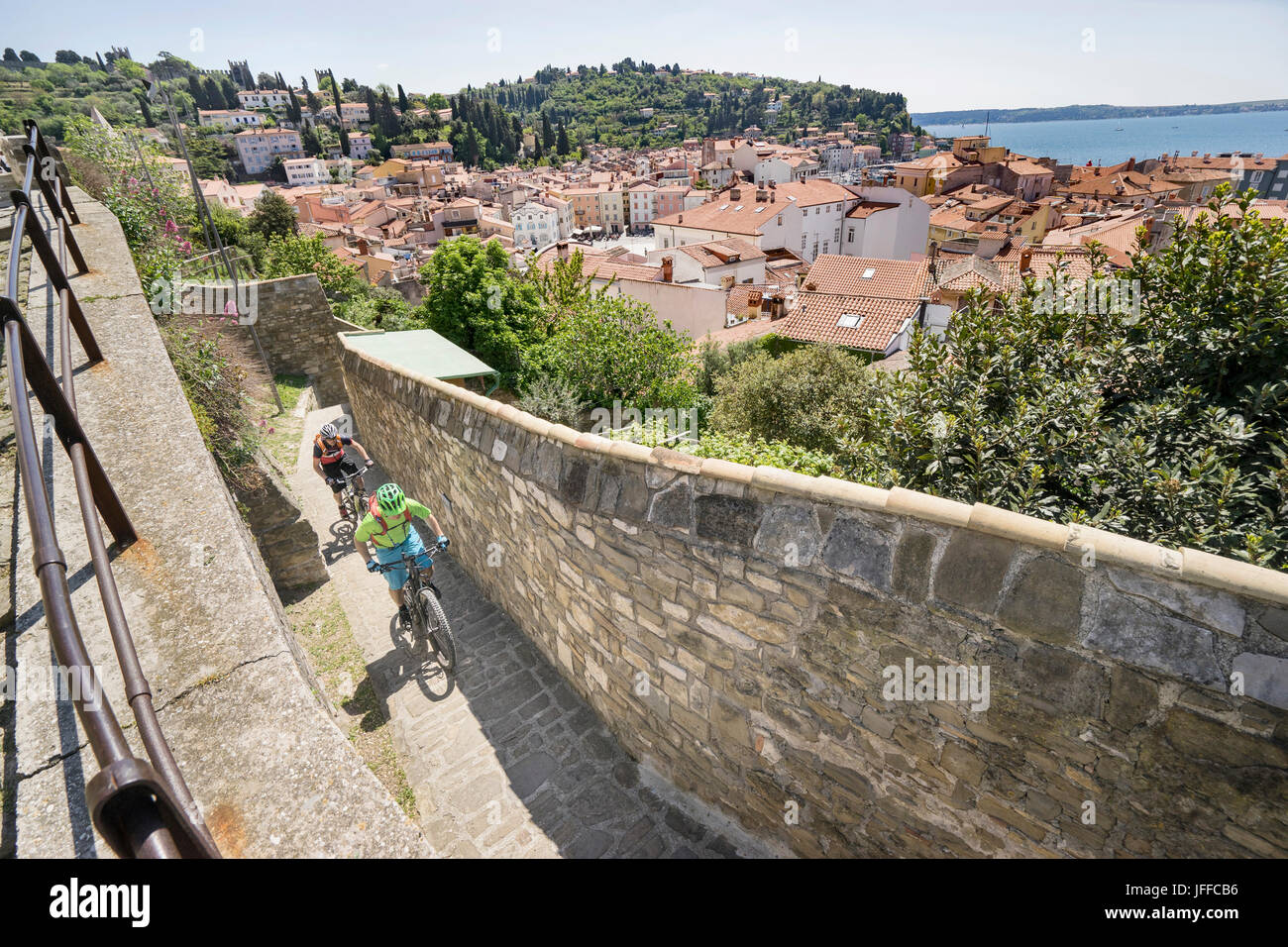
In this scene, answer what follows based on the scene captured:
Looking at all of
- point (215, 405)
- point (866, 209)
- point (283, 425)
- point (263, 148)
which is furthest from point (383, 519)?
point (263, 148)

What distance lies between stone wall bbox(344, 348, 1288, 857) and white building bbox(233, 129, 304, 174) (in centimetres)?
13511

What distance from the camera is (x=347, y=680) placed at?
18.9ft

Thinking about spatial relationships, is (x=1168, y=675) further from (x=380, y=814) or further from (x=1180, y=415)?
(x=380, y=814)

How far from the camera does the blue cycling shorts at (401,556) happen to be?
19.0 feet

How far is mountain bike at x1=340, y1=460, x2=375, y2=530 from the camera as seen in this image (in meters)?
7.78

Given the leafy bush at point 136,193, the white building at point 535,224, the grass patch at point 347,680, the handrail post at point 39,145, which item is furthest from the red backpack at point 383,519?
the white building at point 535,224

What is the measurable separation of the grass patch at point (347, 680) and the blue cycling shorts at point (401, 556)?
2.78ft

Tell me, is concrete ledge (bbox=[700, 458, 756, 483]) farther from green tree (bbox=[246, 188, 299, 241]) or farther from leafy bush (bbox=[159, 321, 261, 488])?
green tree (bbox=[246, 188, 299, 241])

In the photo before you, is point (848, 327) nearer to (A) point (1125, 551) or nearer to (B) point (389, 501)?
(B) point (389, 501)

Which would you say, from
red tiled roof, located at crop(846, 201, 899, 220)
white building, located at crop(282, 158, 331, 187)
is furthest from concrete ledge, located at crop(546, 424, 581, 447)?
white building, located at crop(282, 158, 331, 187)

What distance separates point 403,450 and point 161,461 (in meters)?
4.84

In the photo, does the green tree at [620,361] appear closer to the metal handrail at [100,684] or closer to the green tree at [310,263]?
the green tree at [310,263]

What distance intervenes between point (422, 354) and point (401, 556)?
264 inches
